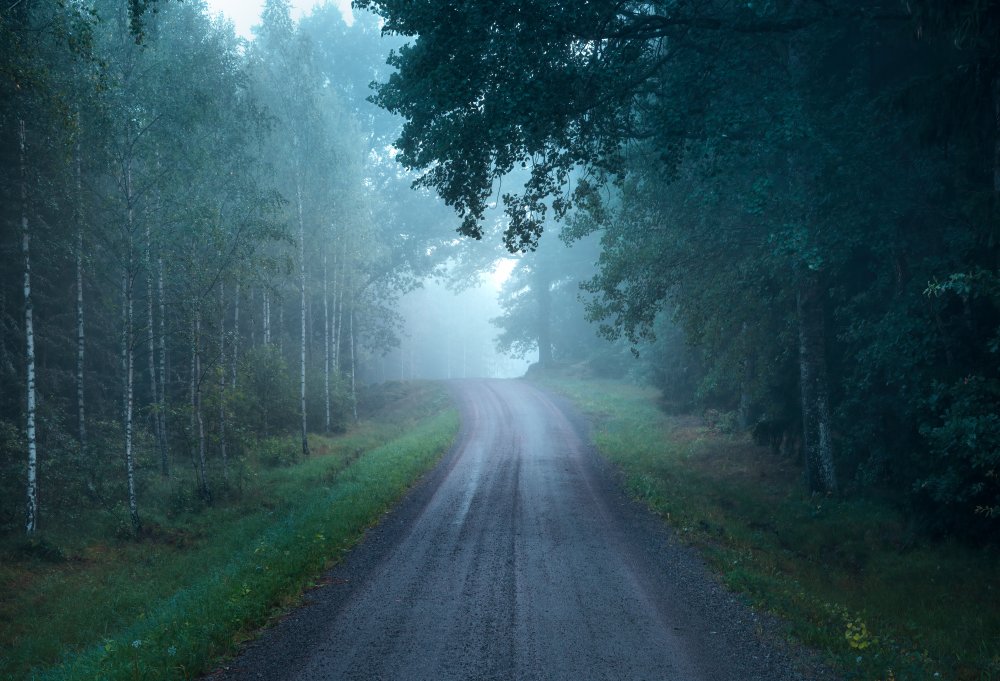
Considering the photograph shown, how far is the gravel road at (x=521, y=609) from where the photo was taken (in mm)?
6773

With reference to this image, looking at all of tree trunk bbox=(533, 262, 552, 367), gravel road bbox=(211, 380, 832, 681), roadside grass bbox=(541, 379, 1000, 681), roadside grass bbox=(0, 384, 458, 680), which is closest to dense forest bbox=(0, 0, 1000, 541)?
roadside grass bbox=(541, 379, 1000, 681)

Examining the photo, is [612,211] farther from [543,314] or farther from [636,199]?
[543,314]

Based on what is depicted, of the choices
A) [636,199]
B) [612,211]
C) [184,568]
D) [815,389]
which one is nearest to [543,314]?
[612,211]

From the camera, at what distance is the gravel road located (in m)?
6.77

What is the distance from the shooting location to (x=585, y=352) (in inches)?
2094

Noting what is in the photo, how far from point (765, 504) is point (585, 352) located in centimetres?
3738

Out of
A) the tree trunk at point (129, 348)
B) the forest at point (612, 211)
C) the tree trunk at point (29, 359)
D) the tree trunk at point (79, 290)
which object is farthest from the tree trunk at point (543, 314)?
the tree trunk at point (29, 359)

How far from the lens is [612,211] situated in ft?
65.3

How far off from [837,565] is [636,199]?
1147cm

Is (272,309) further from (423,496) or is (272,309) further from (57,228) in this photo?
(423,496)

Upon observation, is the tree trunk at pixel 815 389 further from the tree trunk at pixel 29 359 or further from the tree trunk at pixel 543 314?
the tree trunk at pixel 543 314

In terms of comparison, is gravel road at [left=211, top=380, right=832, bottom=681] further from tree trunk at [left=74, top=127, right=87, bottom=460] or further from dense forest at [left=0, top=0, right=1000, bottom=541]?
tree trunk at [left=74, top=127, right=87, bottom=460]

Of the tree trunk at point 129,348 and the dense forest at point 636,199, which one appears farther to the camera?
the tree trunk at point 129,348

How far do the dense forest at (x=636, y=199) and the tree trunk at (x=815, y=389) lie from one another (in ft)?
0.21
